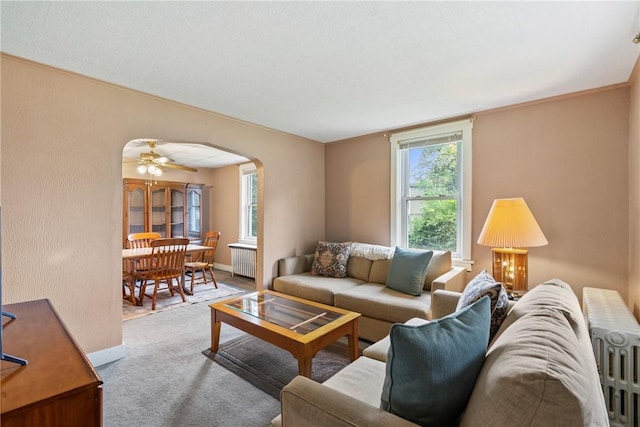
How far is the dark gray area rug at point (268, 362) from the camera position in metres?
2.23

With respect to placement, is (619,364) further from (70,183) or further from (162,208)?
(162,208)

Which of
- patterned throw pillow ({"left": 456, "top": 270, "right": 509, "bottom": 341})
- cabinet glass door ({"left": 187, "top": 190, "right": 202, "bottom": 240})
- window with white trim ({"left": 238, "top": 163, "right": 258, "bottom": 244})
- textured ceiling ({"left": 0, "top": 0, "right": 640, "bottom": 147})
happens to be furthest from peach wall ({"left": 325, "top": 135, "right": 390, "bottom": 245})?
cabinet glass door ({"left": 187, "top": 190, "right": 202, "bottom": 240})

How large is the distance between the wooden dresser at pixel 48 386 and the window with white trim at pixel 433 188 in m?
3.29

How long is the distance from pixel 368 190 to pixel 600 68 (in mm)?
2485

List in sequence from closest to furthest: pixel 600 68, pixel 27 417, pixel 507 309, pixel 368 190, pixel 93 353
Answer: pixel 27 417 < pixel 507 309 < pixel 600 68 < pixel 93 353 < pixel 368 190

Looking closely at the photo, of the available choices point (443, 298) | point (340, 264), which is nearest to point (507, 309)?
point (443, 298)

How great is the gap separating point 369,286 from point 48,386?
2.77 m

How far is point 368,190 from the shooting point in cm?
409

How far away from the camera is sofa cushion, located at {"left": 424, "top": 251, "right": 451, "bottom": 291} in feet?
Answer: 10.1

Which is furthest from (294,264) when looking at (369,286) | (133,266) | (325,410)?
(325,410)

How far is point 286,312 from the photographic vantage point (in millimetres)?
2480

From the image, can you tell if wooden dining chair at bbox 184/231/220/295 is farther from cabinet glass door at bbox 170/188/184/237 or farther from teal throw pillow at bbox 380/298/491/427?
teal throw pillow at bbox 380/298/491/427

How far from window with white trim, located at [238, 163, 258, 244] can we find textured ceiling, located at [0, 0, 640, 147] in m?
2.99

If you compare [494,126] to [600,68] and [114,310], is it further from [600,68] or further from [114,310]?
[114,310]
